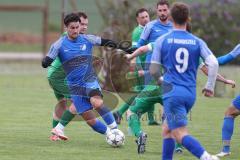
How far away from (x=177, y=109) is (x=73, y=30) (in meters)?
3.07

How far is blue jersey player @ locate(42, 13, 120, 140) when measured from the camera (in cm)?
1125

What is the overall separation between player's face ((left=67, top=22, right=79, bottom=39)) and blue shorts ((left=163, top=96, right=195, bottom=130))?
9.47ft

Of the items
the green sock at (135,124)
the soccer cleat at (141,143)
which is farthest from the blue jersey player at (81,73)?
the soccer cleat at (141,143)

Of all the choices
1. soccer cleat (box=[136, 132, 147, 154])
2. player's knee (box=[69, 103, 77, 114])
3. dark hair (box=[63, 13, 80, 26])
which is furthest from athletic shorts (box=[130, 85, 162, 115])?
dark hair (box=[63, 13, 80, 26])

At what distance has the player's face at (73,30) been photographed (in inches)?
440

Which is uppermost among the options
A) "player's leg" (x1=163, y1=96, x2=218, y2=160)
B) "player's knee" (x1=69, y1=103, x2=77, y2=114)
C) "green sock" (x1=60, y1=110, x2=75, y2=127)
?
"player's leg" (x1=163, y1=96, x2=218, y2=160)

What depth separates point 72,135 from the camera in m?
12.7

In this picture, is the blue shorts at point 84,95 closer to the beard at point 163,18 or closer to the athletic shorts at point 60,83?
the athletic shorts at point 60,83

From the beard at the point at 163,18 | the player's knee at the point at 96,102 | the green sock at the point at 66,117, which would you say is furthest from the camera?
the green sock at the point at 66,117

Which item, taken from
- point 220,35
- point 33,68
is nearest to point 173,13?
point 33,68

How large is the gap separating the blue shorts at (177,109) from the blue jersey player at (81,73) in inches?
105

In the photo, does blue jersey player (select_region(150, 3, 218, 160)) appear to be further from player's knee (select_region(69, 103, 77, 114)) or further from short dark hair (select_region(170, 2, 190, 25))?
player's knee (select_region(69, 103, 77, 114))

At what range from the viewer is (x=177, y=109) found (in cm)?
866

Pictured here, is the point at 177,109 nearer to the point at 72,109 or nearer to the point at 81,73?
the point at 81,73
